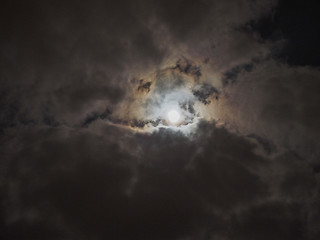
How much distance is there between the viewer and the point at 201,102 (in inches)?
822

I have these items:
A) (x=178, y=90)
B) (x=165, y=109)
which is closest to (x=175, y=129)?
(x=165, y=109)

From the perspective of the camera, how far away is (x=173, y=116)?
21.6m

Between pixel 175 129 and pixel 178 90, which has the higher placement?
pixel 178 90

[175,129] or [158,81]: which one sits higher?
[158,81]

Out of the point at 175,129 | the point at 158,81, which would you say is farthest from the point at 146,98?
the point at 175,129

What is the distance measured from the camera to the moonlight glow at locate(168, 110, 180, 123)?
21.6 meters

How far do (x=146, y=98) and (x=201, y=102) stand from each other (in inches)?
182

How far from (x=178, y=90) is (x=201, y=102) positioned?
218 centimetres

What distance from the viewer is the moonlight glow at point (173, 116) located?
21578mm

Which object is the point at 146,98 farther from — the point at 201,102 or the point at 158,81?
the point at 201,102

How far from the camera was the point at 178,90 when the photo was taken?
68.7 ft

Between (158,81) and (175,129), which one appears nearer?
(158,81)

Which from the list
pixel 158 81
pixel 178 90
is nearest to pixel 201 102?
pixel 178 90

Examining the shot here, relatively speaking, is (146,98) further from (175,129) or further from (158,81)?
(175,129)
